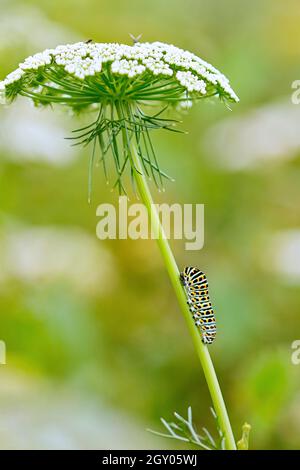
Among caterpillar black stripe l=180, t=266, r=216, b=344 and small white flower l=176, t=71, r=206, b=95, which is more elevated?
small white flower l=176, t=71, r=206, b=95

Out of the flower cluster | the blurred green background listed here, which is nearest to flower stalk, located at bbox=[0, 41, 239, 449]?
the flower cluster

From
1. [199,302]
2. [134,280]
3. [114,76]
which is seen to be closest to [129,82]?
[114,76]

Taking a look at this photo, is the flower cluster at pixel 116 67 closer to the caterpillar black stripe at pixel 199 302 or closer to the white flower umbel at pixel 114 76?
the white flower umbel at pixel 114 76

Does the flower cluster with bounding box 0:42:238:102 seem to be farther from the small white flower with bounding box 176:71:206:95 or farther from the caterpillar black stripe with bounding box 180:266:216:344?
the caterpillar black stripe with bounding box 180:266:216:344

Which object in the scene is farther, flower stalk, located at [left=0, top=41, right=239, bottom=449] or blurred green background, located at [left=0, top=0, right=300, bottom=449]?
blurred green background, located at [left=0, top=0, right=300, bottom=449]

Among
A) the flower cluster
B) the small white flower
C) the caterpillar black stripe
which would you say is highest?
the flower cluster

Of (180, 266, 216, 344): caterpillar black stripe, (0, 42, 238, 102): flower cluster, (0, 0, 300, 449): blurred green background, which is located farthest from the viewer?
(0, 0, 300, 449): blurred green background
